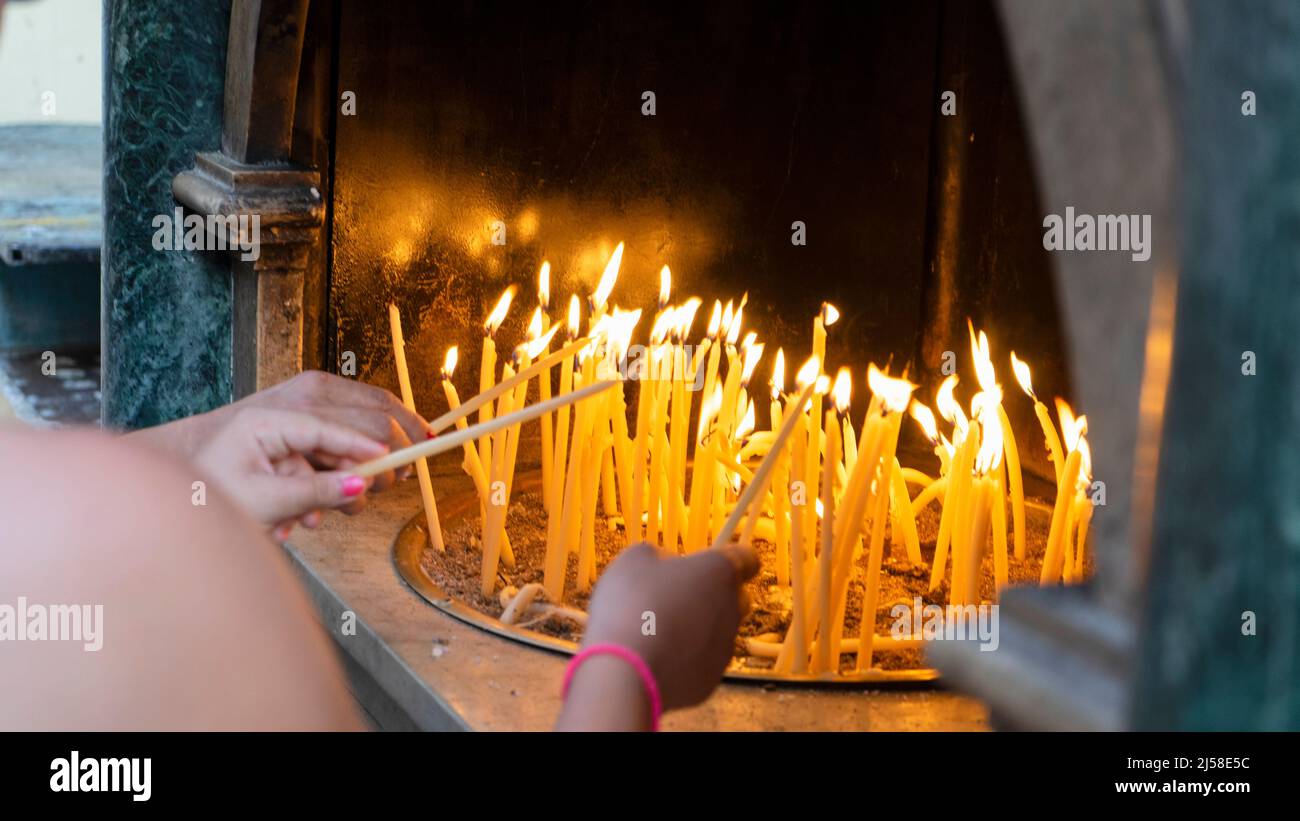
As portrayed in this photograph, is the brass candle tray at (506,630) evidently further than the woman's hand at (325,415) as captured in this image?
Yes

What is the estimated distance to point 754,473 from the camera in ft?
9.41

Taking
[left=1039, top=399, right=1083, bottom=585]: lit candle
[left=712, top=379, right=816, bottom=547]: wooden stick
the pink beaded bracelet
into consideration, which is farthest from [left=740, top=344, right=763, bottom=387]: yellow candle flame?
the pink beaded bracelet

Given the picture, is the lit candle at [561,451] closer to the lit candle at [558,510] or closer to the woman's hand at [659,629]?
the lit candle at [558,510]

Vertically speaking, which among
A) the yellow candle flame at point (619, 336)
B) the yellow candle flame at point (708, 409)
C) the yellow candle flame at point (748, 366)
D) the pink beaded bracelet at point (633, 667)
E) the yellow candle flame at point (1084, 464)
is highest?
the yellow candle flame at point (619, 336)

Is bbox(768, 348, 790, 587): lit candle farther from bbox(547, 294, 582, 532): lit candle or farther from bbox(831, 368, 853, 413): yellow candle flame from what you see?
bbox(547, 294, 582, 532): lit candle

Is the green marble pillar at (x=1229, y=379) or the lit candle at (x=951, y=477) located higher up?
the green marble pillar at (x=1229, y=379)

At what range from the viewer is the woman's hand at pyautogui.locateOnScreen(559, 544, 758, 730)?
1517 mm

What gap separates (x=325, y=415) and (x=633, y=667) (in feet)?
2.71

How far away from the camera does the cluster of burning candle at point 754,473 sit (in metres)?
2.58

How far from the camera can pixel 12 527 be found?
1032 millimetres

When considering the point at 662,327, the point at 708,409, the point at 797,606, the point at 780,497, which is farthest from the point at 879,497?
the point at 662,327

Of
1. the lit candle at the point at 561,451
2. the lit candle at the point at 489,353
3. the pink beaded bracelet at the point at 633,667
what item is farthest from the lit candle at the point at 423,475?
the pink beaded bracelet at the point at 633,667

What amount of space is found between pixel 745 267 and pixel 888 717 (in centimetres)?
162
